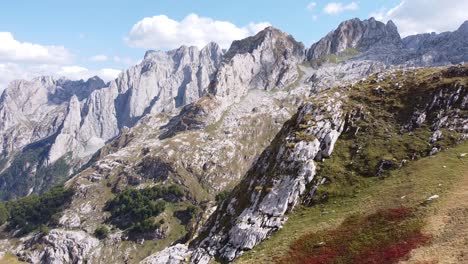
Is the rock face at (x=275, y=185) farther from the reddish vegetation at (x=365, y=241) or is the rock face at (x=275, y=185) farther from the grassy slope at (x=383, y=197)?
the reddish vegetation at (x=365, y=241)

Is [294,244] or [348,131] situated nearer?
[294,244]

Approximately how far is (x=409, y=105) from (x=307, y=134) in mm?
25145

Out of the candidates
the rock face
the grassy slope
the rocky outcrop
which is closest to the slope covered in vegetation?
the grassy slope

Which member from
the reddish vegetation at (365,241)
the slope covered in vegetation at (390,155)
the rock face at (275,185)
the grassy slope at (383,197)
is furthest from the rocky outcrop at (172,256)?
the reddish vegetation at (365,241)

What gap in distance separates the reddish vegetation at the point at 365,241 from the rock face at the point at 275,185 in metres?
12.8

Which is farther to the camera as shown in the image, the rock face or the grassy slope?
the rock face

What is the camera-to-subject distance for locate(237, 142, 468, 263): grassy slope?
218ft

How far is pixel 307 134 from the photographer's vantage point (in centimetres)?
9162

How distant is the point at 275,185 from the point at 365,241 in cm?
2778

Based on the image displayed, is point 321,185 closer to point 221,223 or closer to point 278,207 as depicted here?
point 278,207

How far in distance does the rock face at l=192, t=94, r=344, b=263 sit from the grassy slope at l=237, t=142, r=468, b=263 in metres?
4.14

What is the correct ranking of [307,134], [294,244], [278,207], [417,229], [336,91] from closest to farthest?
[417,229], [294,244], [278,207], [307,134], [336,91]

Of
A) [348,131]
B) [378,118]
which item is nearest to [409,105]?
[378,118]

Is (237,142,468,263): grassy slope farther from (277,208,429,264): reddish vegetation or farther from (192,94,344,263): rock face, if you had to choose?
(192,94,344,263): rock face
